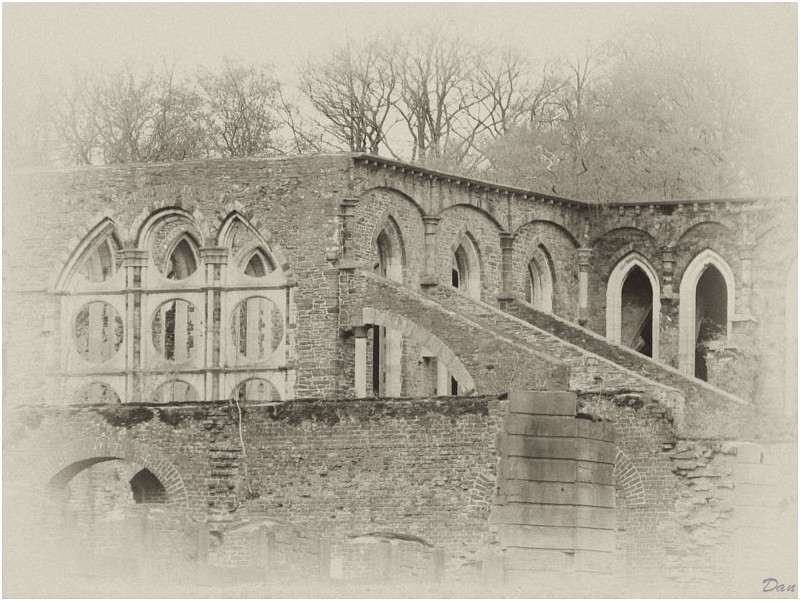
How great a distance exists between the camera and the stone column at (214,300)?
44094 millimetres

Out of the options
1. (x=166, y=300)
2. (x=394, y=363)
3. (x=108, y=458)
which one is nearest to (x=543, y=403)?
(x=108, y=458)

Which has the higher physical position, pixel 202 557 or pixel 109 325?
pixel 109 325

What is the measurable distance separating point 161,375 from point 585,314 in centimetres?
1014

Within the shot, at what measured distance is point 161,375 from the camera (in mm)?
44375

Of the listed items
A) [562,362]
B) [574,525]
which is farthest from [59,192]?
[574,525]

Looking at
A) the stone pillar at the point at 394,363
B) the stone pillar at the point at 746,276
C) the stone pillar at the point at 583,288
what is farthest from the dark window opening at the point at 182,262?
the stone pillar at the point at 746,276

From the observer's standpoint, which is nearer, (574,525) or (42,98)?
(574,525)

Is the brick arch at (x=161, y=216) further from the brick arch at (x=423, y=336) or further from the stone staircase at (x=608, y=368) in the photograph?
the stone staircase at (x=608, y=368)

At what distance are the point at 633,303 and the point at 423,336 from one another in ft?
32.9

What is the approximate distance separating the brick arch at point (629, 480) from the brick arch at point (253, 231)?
783cm

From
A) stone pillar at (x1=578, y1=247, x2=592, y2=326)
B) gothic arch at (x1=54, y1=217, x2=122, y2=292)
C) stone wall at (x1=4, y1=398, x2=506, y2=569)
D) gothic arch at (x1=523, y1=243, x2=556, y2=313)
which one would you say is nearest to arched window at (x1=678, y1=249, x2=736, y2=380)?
stone pillar at (x1=578, y1=247, x2=592, y2=326)

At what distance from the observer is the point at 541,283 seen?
49.7 meters

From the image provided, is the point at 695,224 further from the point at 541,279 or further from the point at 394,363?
the point at 394,363

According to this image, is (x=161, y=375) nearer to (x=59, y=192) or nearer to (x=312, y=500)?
(x=59, y=192)
